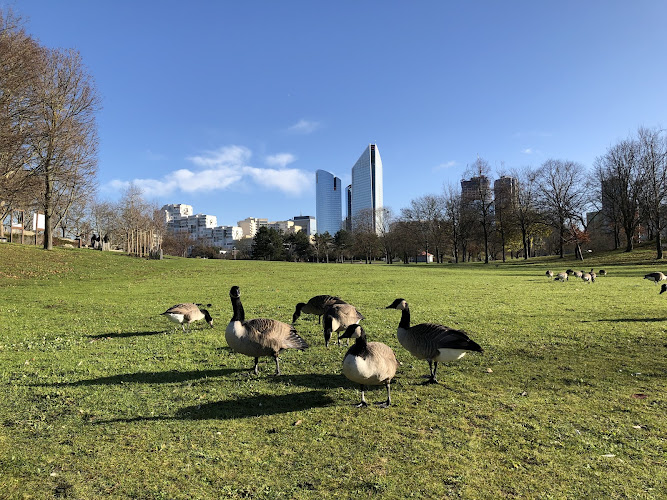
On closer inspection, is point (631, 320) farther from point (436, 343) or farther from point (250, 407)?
point (250, 407)

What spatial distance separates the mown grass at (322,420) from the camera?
12.9 feet

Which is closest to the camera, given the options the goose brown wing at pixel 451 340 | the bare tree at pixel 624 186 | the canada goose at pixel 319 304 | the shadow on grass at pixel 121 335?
the goose brown wing at pixel 451 340

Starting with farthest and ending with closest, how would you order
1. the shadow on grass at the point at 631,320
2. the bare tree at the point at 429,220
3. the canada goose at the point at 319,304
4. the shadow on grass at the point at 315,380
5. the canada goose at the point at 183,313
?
the bare tree at the point at 429,220 → the shadow on grass at the point at 631,320 → the canada goose at the point at 319,304 → the canada goose at the point at 183,313 → the shadow on grass at the point at 315,380

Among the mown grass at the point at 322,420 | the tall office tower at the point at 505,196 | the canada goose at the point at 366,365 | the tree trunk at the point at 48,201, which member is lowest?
the mown grass at the point at 322,420

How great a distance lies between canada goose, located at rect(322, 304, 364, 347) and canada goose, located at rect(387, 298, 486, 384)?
200cm

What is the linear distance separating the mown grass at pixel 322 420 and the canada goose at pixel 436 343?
55 cm

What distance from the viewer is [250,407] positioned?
18.9 feet

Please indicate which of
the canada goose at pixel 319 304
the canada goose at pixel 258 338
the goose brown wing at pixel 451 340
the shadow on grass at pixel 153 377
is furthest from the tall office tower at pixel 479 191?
the shadow on grass at pixel 153 377

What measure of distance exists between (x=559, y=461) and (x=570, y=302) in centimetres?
1417

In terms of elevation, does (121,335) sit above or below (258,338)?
below

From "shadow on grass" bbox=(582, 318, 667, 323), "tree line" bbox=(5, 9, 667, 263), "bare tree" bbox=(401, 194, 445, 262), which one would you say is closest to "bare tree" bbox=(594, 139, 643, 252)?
"tree line" bbox=(5, 9, 667, 263)

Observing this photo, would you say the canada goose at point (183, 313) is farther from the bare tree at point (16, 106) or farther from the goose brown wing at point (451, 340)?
the bare tree at point (16, 106)

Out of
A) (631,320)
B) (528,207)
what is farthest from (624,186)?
(631,320)

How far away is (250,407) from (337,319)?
373 centimetres
